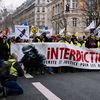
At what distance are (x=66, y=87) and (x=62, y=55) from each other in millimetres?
5320

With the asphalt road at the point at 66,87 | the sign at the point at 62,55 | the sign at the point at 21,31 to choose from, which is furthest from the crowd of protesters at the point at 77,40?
the asphalt road at the point at 66,87

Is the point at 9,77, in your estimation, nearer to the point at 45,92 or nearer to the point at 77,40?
the point at 45,92

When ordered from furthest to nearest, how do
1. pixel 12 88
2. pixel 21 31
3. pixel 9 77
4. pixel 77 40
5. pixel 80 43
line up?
1. pixel 21 31
2. pixel 77 40
3. pixel 80 43
4. pixel 12 88
5. pixel 9 77

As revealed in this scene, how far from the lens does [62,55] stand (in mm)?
18062

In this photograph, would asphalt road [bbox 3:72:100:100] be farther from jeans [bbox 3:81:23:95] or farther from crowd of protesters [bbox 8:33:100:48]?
crowd of protesters [bbox 8:33:100:48]

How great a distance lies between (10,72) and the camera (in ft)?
36.9

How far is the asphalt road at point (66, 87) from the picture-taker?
11.1m

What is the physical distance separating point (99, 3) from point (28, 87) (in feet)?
134

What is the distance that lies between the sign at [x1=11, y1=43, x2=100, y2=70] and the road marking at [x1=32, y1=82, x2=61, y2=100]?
4080 mm

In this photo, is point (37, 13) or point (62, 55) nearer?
point (62, 55)

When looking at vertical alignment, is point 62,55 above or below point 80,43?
below

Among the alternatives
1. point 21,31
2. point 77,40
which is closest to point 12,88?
point 77,40

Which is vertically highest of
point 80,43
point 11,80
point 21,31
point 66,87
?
point 21,31

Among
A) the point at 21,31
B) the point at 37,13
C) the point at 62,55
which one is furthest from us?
the point at 37,13
